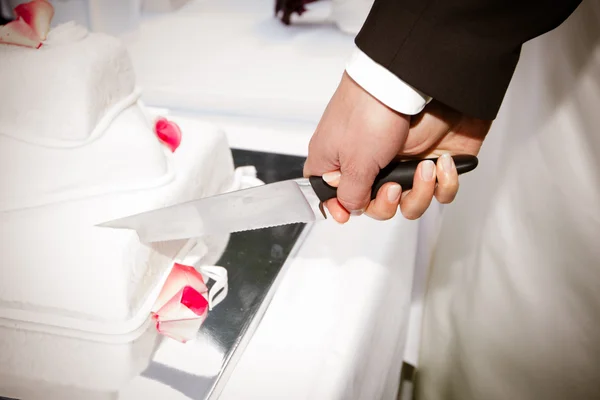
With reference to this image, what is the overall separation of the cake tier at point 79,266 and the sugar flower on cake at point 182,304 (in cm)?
2

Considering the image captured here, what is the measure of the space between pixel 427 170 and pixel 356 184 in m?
→ 0.08

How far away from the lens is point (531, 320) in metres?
0.53

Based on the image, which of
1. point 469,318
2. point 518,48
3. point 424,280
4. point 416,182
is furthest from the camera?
point 424,280

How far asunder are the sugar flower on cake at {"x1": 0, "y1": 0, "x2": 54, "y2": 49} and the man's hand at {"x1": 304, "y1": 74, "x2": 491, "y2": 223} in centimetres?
31

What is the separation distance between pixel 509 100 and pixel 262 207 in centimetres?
41

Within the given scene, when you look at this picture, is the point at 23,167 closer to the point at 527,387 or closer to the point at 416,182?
the point at 416,182

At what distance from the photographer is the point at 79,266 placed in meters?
0.44

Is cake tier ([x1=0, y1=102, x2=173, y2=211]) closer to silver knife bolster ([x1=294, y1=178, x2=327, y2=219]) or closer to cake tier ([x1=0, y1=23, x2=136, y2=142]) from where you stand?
cake tier ([x1=0, y1=23, x2=136, y2=142])

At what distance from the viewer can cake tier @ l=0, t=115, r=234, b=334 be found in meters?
0.43

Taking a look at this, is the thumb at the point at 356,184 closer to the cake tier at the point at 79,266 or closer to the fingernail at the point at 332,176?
the fingernail at the point at 332,176

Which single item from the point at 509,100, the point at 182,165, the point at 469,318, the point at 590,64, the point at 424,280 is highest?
the point at 590,64

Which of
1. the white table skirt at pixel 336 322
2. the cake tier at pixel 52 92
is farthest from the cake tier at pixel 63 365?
the cake tier at pixel 52 92

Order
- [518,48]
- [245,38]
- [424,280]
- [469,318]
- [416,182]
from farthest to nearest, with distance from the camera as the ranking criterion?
[245,38]
[424,280]
[469,318]
[416,182]
[518,48]

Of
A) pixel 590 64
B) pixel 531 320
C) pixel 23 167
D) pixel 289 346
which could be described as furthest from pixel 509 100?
pixel 23 167
